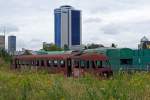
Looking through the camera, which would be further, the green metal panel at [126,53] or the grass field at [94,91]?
the green metal panel at [126,53]

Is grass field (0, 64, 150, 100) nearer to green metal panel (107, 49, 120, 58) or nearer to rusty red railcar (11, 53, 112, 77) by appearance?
rusty red railcar (11, 53, 112, 77)

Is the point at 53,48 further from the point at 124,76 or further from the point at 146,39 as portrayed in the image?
the point at 124,76

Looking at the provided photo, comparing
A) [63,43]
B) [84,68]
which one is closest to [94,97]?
[84,68]

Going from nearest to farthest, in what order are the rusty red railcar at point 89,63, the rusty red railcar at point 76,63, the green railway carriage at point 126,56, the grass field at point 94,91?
1. the grass field at point 94,91
2. the rusty red railcar at point 76,63
3. the rusty red railcar at point 89,63
4. the green railway carriage at point 126,56

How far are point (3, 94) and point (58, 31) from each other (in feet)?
338

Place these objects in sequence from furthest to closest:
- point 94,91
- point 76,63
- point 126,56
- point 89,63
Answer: point 126,56, point 76,63, point 89,63, point 94,91

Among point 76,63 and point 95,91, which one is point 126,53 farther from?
point 95,91

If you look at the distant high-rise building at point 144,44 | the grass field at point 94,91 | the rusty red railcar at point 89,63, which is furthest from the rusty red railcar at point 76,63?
the distant high-rise building at point 144,44

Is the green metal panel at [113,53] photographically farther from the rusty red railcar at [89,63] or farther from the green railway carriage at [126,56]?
the rusty red railcar at [89,63]

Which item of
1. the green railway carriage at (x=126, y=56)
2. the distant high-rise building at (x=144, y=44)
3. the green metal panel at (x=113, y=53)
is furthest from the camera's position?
the distant high-rise building at (x=144, y=44)

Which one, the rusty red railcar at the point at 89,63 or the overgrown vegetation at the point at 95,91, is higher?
the overgrown vegetation at the point at 95,91

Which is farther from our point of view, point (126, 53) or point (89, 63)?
point (126, 53)

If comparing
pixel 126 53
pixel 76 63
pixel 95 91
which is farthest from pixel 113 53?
pixel 95 91

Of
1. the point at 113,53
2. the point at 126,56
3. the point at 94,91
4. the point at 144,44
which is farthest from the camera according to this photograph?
the point at 144,44
